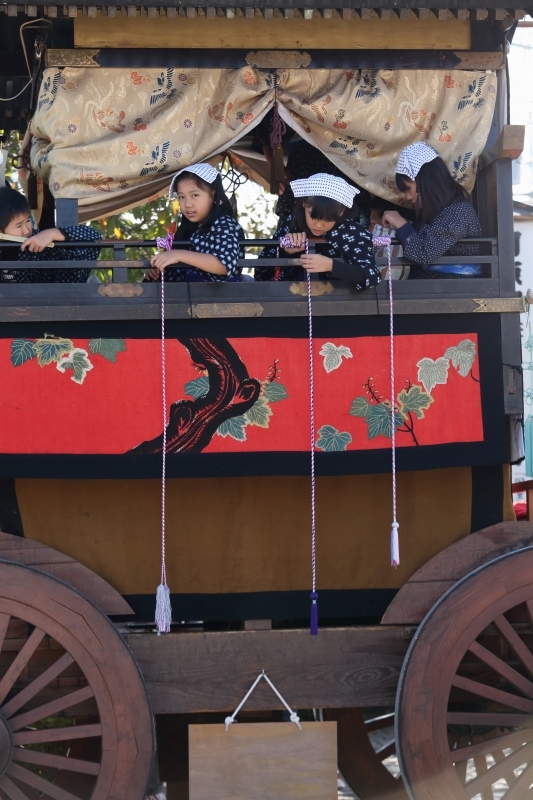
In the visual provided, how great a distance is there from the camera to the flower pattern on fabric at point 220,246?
3.78m

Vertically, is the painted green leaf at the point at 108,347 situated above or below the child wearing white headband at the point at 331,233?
below

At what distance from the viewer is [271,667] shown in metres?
3.75

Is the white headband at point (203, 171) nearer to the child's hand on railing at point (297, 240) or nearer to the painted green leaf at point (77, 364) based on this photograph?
the child's hand on railing at point (297, 240)

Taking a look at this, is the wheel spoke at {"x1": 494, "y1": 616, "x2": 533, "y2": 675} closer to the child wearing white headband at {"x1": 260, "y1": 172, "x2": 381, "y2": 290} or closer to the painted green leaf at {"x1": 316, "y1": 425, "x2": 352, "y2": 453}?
the painted green leaf at {"x1": 316, "y1": 425, "x2": 352, "y2": 453}

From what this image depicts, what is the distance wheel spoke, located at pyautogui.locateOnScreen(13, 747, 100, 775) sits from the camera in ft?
11.5

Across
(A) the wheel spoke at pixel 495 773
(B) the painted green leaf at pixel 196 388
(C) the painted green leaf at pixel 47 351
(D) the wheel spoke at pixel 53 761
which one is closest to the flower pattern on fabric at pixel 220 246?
(B) the painted green leaf at pixel 196 388

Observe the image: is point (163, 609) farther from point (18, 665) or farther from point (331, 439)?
point (331, 439)

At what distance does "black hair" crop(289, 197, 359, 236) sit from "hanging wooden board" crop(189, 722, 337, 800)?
6.63ft

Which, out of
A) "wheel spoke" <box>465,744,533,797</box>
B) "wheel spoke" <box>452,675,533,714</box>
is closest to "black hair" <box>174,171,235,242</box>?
"wheel spoke" <box>452,675,533,714</box>

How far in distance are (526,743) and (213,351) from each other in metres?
1.97

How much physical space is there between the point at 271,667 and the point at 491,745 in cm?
90

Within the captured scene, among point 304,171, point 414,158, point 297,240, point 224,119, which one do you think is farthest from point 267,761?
point 304,171

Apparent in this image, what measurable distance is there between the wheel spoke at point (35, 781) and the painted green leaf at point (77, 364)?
4.79 ft

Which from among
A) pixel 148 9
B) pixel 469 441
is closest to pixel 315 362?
pixel 469 441
